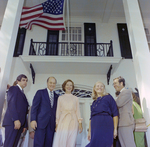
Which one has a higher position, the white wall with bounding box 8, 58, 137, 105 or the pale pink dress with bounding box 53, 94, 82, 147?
the white wall with bounding box 8, 58, 137, 105

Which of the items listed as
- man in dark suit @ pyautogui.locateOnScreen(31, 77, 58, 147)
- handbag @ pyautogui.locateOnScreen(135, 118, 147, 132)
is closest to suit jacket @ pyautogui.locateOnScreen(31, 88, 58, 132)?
man in dark suit @ pyautogui.locateOnScreen(31, 77, 58, 147)

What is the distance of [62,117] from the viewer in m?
3.01

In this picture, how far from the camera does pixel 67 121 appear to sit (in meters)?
2.96

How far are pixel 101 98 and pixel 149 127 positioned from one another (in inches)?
36.5

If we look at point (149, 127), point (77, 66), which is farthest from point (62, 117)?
point (77, 66)

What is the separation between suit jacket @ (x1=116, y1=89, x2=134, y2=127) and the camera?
2520 mm

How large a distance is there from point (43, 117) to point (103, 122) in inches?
45.1

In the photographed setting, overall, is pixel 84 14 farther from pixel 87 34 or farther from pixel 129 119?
pixel 129 119

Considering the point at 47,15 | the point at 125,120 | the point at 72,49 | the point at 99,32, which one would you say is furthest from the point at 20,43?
the point at 125,120

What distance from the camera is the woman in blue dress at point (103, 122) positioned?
2295mm

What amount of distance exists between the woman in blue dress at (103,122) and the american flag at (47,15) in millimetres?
4045

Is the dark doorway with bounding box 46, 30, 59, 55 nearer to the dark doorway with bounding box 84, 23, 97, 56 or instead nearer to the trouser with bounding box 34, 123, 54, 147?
the dark doorway with bounding box 84, 23, 97, 56

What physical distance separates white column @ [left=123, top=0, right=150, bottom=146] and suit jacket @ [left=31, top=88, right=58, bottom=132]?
1721mm

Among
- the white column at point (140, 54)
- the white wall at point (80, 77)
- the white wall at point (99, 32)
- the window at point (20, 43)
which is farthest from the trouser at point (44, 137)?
the white wall at point (99, 32)
